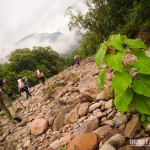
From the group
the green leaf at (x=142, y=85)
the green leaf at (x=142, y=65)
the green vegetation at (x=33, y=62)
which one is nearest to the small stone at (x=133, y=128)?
the green leaf at (x=142, y=85)

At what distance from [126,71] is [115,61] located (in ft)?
1.52

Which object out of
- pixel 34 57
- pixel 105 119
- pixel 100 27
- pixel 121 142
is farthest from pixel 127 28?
pixel 34 57

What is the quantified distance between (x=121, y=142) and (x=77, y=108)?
339 cm

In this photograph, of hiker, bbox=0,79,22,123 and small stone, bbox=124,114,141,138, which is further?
hiker, bbox=0,79,22,123

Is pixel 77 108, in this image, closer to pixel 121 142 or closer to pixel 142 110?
pixel 121 142

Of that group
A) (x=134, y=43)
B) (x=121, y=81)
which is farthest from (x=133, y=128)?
(x=134, y=43)

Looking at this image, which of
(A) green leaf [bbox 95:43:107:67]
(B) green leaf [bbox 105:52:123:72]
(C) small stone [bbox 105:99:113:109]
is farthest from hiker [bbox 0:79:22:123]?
(B) green leaf [bbox 105:52:123:72]

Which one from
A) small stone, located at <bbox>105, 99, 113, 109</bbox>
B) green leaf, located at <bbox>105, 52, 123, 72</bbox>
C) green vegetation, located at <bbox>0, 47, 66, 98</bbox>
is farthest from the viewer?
green vegetation, located at <bbox>0, 47, 66, 98</bbox>

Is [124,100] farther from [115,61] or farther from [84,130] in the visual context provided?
[84,130]

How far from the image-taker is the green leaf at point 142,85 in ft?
12.4

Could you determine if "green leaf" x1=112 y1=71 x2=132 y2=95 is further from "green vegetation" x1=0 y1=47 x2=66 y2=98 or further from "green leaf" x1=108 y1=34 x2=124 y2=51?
"green vegetation" x1=0 y1=47 x2=66 y2=98

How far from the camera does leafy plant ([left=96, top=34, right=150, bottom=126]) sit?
142 inches

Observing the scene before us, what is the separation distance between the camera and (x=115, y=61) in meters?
3.55

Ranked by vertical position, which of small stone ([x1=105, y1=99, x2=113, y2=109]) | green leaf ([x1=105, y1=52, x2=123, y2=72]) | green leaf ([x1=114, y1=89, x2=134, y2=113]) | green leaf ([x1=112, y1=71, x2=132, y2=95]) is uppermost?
green leaf ([x1=105, y1=52, x2=123, y2=72])
